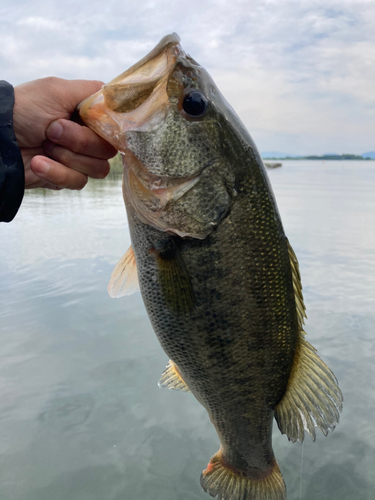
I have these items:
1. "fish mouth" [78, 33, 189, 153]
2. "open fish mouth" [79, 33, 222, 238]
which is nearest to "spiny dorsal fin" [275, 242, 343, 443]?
"open fish mouth" [79, 33, 222, 238]

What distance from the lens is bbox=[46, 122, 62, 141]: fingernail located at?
1.78 meters

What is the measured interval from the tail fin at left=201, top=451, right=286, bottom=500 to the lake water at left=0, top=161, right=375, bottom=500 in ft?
1.98

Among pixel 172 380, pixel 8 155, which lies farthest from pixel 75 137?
pixel 172 380

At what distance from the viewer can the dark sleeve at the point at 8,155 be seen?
176 cm

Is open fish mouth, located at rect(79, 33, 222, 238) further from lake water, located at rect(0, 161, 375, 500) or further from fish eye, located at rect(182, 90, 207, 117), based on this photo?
lake water, located at rect(0, 161, 375, 500)

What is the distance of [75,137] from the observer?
1.77 meters

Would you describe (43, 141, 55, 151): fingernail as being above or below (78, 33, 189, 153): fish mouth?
below

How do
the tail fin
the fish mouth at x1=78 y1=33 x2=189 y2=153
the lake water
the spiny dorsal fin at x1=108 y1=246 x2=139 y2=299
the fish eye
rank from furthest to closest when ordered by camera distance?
1. the lake water
2. the tail fin
3. the spiny dorsal fin at x1=108 y1=246 x2=139 y2=299
4. the fish eye
5. the fish mouth at x1=78 y1=33 x2=189 y2=153

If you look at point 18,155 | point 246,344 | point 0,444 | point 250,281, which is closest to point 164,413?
point 0,444

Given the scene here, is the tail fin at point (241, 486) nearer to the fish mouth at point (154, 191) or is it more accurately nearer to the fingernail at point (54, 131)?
the fish mouth at point (154, 191)

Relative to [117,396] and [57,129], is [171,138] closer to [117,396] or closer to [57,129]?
[57,129]

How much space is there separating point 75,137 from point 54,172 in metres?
0.20

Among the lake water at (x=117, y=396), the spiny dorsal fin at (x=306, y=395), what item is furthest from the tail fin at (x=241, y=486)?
the lake water at (x=117, y=396)

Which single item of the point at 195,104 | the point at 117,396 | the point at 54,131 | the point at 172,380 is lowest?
the point at 117,396
